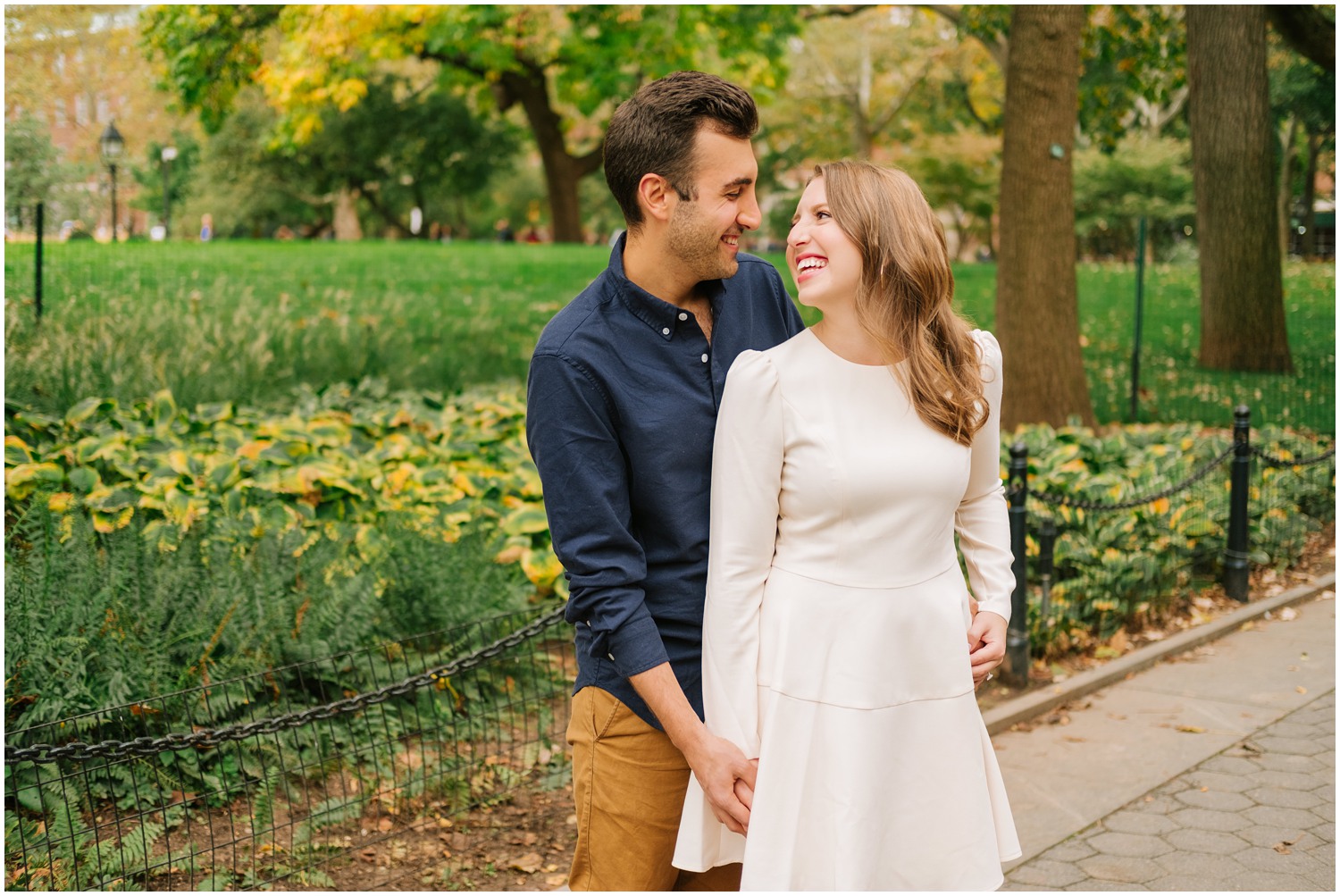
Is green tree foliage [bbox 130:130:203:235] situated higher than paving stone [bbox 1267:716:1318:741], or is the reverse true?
green tree foliage [bbox 130:130:203:235]

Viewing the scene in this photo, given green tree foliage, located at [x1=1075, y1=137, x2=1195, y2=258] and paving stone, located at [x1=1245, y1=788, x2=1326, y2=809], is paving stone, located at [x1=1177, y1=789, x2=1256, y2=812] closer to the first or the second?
paving stone, located at [x1=1245, y1=788, x2=1326, y2=809]

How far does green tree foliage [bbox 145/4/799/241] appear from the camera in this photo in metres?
13.6

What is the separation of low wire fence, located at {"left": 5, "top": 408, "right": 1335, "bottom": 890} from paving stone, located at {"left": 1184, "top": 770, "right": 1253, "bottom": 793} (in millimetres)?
987

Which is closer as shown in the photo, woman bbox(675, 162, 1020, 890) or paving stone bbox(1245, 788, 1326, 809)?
woman bbox(675, 162, 1020, 890)

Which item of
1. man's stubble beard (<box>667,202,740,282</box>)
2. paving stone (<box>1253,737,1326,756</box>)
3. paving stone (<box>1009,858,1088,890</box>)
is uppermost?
man's stubble beard (<box>667,202,740,282</box>)

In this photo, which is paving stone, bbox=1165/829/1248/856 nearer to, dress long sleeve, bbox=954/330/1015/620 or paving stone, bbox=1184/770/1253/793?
paving stone, bbox=1184/770/1253/793

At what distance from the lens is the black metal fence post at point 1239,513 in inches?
282

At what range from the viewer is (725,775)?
203 cm

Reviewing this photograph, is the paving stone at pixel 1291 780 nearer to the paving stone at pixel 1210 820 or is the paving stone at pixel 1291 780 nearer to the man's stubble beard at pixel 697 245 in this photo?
the paving stone at pixel 1210 820

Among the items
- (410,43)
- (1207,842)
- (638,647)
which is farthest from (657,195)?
(410,43)

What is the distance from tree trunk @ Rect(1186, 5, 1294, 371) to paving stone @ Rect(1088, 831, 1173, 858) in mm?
9972

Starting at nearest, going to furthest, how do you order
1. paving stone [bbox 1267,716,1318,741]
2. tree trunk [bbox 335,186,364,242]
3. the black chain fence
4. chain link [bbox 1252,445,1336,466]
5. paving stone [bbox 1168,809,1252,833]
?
the black chain fence → paving stone [bbox 1168,809,1252,833] → paving stone [bbox 1267,716,1318,741] → chain link [bbox 1252,445,1336,466] → tree trunk [bbox 335,186,364,242]

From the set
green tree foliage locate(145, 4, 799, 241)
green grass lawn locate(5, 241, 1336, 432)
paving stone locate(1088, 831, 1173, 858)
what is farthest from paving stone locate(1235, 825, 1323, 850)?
green tree foliage locate(145, 4, 799, 241)

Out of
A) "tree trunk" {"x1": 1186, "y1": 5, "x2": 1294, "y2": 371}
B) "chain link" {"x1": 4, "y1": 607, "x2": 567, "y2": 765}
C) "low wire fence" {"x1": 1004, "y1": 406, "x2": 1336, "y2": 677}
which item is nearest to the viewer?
"chain link" {"x1": 4, "y1": 607, "x2": 567, "y2": 765}
